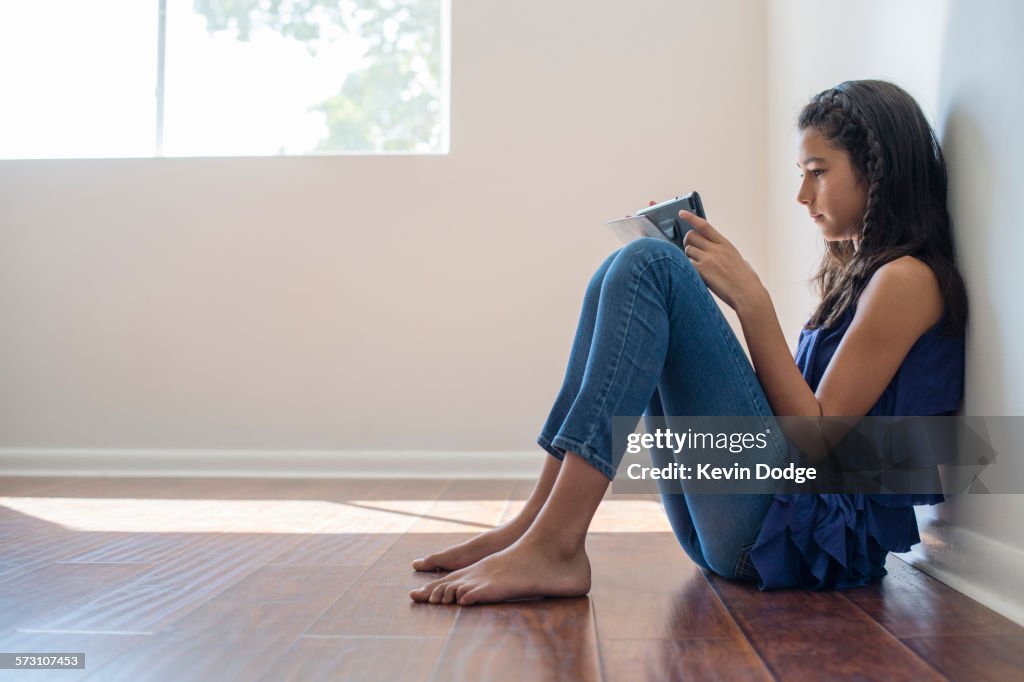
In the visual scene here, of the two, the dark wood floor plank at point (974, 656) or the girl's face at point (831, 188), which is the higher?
the girl's face at point (831, 188)

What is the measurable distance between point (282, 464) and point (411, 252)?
34.8 inches

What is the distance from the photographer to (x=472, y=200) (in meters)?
3.20

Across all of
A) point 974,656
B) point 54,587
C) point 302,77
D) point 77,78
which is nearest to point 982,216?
point 974,656

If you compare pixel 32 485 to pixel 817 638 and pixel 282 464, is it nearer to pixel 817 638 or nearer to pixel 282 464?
pixel 282 464

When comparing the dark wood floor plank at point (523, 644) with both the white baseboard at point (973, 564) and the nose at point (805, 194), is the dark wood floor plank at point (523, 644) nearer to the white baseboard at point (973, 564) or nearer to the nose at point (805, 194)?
the white baseboard at point (973, 564)

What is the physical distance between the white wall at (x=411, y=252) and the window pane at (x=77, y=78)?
0.69ft

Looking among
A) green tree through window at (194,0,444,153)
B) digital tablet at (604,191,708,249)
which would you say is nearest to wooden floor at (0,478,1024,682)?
digital tablet at (604,191,708,249)

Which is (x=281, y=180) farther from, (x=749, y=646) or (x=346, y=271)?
(x=749, y=646)

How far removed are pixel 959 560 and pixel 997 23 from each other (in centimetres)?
83

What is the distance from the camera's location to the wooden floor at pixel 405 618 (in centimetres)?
103

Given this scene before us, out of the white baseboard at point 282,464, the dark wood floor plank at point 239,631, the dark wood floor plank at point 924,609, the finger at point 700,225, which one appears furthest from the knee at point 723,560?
the white baseboard at point 282,464

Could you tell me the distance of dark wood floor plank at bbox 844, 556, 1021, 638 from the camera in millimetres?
1185

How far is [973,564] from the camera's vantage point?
138cm

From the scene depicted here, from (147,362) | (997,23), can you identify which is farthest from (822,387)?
(147,362)
